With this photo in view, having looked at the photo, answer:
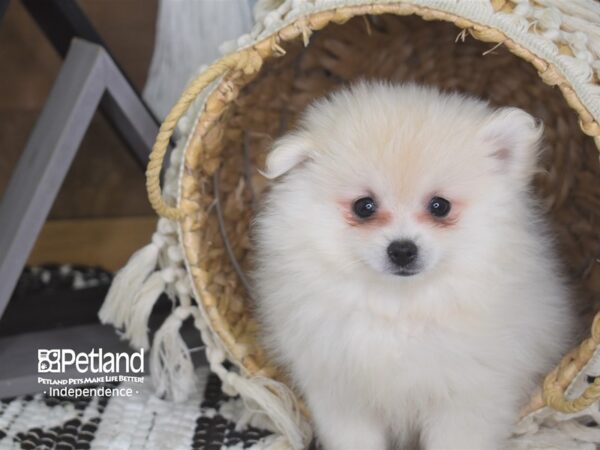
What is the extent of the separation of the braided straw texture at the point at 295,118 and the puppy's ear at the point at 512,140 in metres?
0.17

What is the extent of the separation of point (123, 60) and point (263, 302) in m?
1.38

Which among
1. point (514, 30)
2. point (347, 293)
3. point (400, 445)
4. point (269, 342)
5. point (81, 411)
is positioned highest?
point (514, 30)

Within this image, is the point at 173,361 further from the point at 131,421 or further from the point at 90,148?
the point at 90,148

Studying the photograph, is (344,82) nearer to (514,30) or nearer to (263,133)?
(263,133)

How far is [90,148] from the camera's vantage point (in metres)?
2.95

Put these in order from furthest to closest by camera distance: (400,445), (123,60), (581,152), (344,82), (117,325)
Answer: (123,60) < (344,82) < (581,152) < (117,325) < (400,445)

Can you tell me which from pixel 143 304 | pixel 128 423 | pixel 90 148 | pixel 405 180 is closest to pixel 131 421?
pixel 128 423

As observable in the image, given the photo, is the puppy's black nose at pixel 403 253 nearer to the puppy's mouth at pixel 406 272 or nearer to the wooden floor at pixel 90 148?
the puppy's mouth at pixel 406 272

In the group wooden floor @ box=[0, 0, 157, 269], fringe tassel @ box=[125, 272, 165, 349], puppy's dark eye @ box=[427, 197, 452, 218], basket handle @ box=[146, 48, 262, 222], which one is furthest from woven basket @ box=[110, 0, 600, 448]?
wooden floor @ box=[0, 0, 157, 269]

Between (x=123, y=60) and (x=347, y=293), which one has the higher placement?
(x=123, y=60)

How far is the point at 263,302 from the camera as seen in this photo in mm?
1808

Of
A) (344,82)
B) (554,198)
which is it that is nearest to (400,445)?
(554,198)

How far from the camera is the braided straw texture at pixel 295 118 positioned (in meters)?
1.74

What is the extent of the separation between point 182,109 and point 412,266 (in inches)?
22.4
